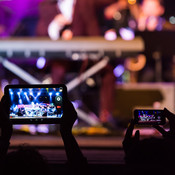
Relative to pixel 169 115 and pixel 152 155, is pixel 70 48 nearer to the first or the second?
pixel 169 115

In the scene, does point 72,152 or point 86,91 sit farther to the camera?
point 86,91

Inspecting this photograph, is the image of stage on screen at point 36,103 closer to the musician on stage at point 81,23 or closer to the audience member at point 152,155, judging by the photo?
the audience member at point 152,155

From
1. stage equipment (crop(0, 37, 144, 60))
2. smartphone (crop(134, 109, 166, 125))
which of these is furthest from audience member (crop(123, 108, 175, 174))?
stage equipment (crop(0, 37, 144, 60))

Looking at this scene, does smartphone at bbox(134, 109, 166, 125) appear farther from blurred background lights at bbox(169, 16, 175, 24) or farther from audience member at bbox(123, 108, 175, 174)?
blurred background lights at bbox(169, 16, 175, 24)

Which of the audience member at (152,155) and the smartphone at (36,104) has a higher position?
the smartphone at (36,104)

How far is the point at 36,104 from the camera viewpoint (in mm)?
1214

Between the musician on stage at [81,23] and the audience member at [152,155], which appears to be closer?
the audience member at [152,155]

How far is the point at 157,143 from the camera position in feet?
3.51

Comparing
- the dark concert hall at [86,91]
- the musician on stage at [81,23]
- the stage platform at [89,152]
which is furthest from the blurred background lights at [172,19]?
the stage platform at [89,152]

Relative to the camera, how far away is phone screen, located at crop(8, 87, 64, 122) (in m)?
1.19

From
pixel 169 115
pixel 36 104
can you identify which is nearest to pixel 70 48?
pixel 36 104

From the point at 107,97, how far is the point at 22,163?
97.1 inches

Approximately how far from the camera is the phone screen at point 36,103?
1188 millimetres

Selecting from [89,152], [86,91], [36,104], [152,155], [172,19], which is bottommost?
[86,91]
